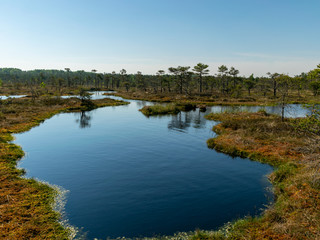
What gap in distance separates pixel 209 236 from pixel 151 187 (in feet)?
28.2

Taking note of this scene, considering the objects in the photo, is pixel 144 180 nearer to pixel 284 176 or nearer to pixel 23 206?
pixel 23 206

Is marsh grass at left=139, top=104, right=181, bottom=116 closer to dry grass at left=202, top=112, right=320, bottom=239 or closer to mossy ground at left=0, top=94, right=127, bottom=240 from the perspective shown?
dry grass at left=202, top=112, right=320, bottom=239

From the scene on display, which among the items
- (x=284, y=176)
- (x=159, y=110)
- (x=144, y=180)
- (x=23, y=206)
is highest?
(x=159, y=110)

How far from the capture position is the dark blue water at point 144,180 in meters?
15.7

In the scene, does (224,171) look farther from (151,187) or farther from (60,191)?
(60,191)

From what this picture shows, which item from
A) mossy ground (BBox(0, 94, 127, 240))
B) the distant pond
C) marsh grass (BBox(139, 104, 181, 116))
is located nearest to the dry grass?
the distant pond

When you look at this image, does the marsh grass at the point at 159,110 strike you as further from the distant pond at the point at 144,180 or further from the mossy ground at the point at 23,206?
the mossy ground at the point at 23,206

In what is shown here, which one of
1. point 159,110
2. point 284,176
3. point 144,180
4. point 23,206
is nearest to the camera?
point 23,206

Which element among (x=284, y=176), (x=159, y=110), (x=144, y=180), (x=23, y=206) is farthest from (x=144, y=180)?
(x=159, y=110)

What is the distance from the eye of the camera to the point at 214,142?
34.9 m

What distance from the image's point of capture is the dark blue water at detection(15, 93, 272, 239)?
51.5 feet

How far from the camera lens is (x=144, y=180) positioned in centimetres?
2228

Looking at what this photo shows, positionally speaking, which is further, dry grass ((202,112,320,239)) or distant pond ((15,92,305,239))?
distant pond ((15,92,305,239))

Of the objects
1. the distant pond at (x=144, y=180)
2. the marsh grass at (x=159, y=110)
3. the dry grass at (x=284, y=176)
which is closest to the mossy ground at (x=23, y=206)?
the distant pond at (x=144, y=180)
